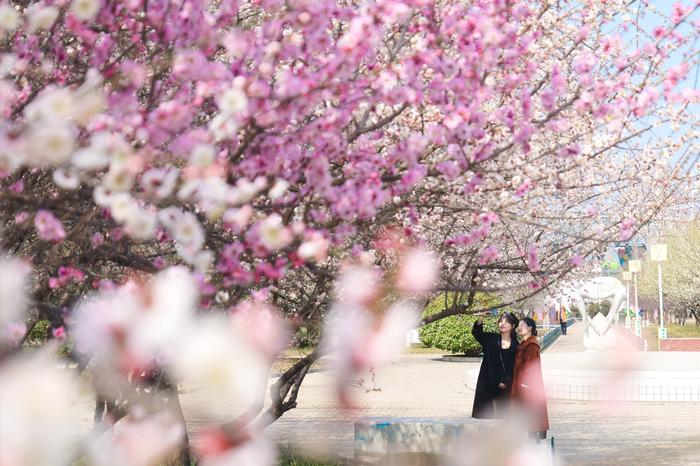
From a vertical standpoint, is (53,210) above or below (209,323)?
above

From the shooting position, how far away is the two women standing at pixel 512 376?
1005 cm

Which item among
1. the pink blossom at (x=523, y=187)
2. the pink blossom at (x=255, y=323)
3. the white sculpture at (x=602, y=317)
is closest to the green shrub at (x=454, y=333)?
the white sculpture at (x=602, y=317)

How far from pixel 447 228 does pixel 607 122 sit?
94.8 inches

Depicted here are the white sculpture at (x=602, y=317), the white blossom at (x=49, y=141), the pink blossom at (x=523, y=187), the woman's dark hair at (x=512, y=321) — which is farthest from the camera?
the white sculpture at (x=602, y=317)

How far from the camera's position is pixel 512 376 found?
33.9 feet

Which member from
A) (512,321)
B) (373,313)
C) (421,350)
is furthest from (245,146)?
(421,350)

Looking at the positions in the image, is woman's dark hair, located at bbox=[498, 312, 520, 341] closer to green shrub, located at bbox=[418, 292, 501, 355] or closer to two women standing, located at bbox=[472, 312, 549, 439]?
two women standing, located at bbox=[472, 312, 549, 439]

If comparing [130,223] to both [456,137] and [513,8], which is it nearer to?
[456,137]

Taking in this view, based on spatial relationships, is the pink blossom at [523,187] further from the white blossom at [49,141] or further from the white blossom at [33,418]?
the white blossom at [33,418]

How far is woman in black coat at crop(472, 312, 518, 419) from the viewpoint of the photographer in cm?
1038

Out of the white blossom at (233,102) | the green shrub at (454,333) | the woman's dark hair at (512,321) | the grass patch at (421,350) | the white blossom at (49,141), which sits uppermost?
the white blossom at (233,102)

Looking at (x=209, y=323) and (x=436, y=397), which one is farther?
(x=436, y=397)

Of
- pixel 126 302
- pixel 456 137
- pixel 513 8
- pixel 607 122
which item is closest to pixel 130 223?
pixel 126 302

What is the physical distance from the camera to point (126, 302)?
3488 millimetres
